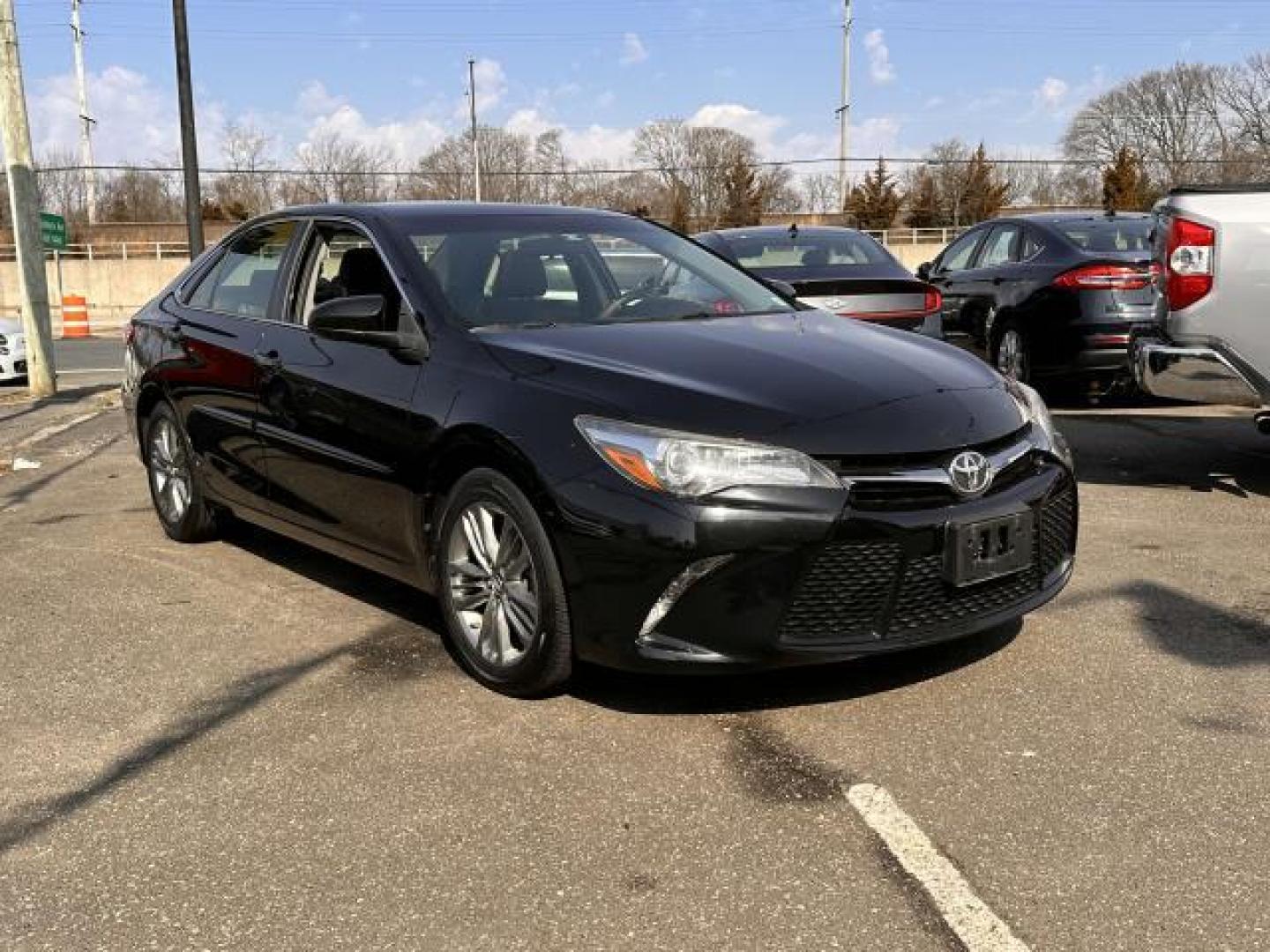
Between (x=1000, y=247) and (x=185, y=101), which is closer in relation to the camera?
(x=1000, y=247)

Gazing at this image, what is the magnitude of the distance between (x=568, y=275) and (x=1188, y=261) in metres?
3.16

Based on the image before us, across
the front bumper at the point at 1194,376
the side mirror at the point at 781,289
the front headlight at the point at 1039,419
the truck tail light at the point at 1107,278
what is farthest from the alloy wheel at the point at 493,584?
the truck tail light at the point at 1107,278

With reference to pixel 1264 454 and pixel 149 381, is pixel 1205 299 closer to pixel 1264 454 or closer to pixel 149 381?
pixel 1264 454

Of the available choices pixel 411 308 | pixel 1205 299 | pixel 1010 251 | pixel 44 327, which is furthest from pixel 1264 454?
pixel 44 327

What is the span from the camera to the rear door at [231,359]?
16.3 feet

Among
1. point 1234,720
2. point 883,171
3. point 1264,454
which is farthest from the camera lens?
point 883,171

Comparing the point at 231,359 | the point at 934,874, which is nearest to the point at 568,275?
the point at 231,359

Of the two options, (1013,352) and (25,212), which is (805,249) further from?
(25,212)

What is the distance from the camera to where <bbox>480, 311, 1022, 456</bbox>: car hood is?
336cm

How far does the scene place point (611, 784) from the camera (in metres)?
3.17

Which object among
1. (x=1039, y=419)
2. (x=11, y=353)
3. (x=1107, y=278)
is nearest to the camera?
(x=1039, y=419)

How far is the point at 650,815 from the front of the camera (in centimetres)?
300

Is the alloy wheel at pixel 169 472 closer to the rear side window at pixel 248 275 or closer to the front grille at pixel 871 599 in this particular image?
the rear side window at pixel 248 275

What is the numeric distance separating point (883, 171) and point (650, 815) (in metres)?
50.2
